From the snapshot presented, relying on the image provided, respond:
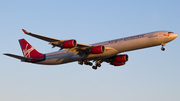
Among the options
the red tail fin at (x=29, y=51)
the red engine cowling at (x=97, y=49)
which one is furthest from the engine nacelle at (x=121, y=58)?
the red tail fin at (x=29, y=51)

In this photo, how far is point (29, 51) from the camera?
58.6 metres

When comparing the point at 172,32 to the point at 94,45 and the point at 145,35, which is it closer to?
the point at 145,35

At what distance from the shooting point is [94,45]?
1970 inches

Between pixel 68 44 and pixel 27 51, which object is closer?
pixel 68 44

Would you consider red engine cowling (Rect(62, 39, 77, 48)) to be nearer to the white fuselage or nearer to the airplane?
the airplane

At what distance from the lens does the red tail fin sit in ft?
186

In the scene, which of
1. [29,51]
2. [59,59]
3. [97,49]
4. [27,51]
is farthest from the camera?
[27,51]

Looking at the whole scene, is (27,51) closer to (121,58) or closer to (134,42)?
(121,58)

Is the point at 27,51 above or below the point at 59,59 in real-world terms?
above

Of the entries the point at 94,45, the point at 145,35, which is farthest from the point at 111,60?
the point at 145,35

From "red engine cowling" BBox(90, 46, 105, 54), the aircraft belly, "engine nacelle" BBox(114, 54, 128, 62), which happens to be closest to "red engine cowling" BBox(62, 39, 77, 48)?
"red engine cowling" BBox(90, 46, 105, 54)

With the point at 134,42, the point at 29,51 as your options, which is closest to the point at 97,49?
the point at 134,42

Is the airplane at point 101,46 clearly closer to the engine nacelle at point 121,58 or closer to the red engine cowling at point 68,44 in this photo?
the red engine cowling at point 68,44

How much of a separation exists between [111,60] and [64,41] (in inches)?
584
